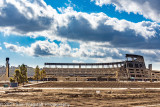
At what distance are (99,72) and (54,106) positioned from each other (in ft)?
430

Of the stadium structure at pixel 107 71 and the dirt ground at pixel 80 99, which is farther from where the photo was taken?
the stadium structure at pixel 107 71

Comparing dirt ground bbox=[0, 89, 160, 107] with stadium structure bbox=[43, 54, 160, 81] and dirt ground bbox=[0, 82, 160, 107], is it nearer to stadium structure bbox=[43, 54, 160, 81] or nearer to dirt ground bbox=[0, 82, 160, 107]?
dirt ground bbox=[0, 82, 160, 107]

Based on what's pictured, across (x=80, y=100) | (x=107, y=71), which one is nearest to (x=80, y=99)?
(x=80, y=100)

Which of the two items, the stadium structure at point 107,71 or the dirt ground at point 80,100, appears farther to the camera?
the stadium structure at point 107,71

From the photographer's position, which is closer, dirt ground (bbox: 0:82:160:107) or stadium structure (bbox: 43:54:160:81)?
dirt ground (bbox: 0:82:160:107)

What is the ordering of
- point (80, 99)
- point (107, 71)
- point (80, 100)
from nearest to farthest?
1. point (80, 100)
2. point (80, 99)
3. point (107, 71)

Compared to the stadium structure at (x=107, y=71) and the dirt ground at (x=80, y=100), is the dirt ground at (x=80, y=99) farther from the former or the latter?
the stadium structure at (x=107, y=71)

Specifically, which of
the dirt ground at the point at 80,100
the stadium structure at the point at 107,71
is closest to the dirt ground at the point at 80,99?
the dirt ground at the point at 80,100

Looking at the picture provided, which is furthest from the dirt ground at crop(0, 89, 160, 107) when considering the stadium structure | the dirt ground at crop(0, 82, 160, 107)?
the stadium structure

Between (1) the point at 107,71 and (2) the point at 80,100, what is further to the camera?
(1) the point at 107,71

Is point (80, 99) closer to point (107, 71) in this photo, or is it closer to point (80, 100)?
point (80, 100)

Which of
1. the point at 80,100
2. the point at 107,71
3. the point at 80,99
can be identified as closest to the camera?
the point at 80,100

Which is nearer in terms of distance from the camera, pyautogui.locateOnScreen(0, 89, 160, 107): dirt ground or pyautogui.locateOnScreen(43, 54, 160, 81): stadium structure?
pyautogui.locateOnScreen(0, 89, 160, 107): dirt ground

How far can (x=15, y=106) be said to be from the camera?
25.2 metres
